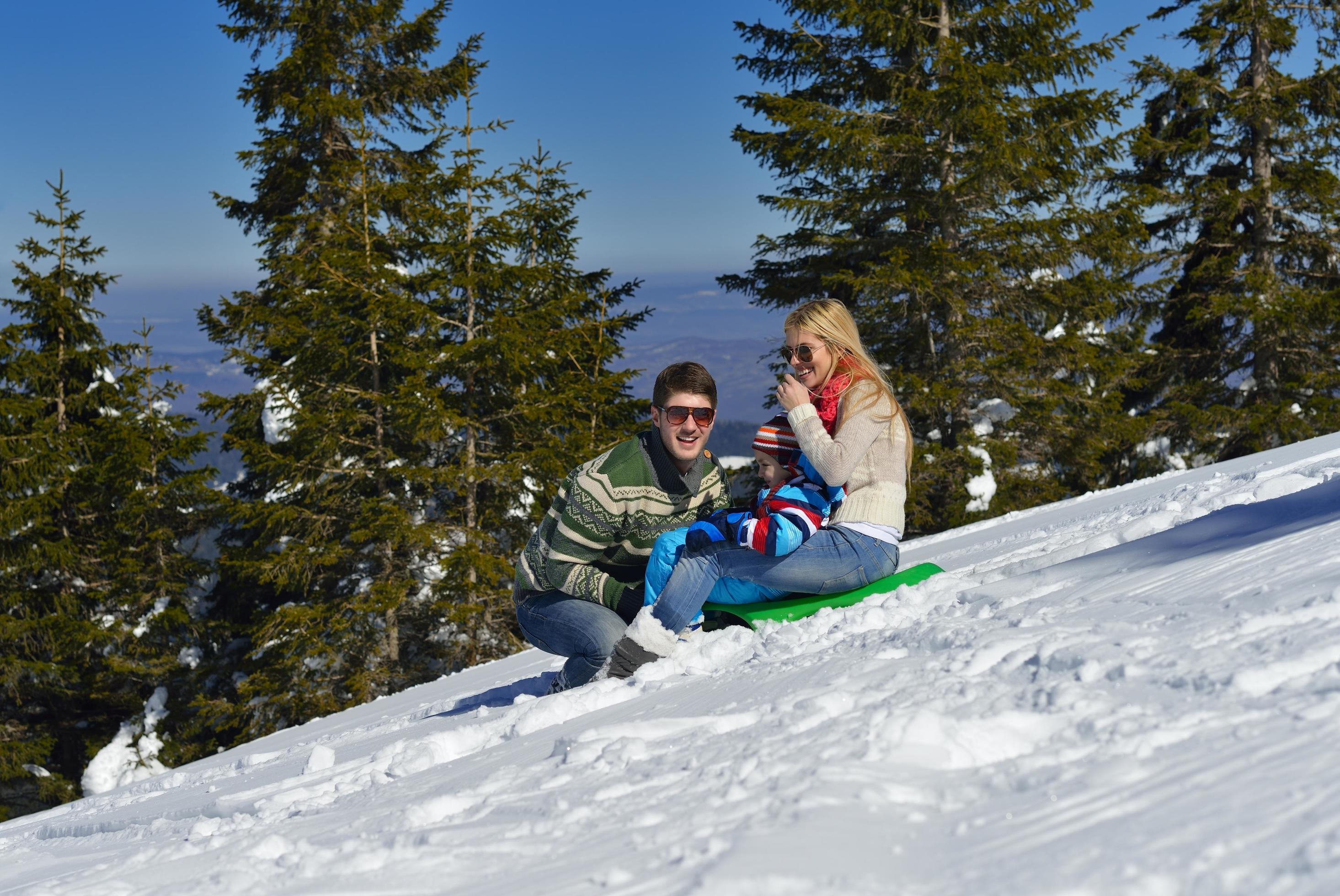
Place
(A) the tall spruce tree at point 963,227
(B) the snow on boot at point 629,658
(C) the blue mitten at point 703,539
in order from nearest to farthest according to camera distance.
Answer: (B) the snow on boot at point 629,658, (C) the blue mitten at point 703,539, (A) the tall spruce tree at point 963,227

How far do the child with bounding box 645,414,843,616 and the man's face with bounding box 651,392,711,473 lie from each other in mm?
247

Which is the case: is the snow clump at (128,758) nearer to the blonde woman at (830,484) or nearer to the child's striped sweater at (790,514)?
the blonde woman at (830,484)

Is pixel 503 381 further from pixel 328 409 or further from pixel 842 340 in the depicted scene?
pixel 842 340

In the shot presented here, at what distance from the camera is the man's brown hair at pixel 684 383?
3.98 meters

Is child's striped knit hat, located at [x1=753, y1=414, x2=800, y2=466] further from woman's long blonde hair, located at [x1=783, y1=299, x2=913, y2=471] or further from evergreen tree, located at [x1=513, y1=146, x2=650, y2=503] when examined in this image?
evergreen tree, located at [x1=513, y1=146, x2=650, y2=503]

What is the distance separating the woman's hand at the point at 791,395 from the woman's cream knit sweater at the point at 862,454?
1.0 inches

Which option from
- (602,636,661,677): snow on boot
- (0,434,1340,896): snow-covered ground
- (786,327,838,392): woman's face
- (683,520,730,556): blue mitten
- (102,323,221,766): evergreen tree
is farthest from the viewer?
(102,323,221,766): evergreen tree

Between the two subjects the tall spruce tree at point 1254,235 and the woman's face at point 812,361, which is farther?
the tall spruce tree at point 1254,235

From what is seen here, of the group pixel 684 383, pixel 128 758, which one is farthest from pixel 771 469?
pixel 128 758

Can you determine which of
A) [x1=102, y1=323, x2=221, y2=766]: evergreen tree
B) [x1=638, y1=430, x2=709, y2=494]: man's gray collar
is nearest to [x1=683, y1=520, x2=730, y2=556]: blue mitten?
[x1=638, y1=430, x2=709, y2=494]: man's gray collar

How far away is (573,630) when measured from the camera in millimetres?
4051

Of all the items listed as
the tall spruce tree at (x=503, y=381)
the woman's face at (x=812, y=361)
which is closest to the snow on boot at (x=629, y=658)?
the woman's face at (x=812, y=361)

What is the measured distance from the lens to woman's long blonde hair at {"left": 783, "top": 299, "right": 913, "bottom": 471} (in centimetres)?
402

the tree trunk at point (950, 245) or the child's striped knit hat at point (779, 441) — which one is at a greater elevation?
the tree trunk at point (950, 245)
